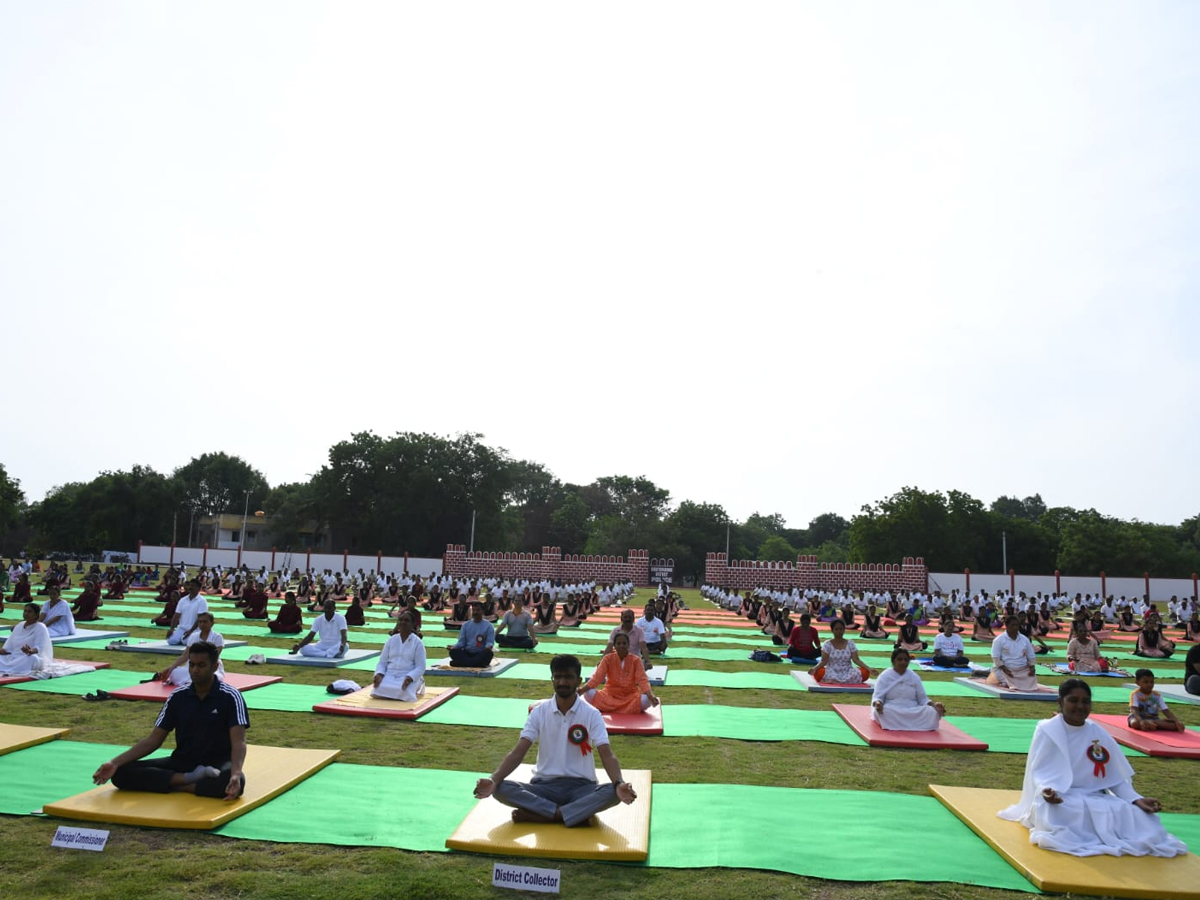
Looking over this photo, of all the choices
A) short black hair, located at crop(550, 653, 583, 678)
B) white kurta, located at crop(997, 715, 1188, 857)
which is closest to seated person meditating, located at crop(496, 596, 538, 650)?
short black hair, located at crop(550, 653, 583, 678)

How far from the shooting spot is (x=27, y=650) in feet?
34.4

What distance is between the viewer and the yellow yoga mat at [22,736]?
22.3ft

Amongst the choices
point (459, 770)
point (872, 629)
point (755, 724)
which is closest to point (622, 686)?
point (755, 724)

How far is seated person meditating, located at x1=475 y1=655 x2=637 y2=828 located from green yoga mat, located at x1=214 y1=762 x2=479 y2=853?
0.51m

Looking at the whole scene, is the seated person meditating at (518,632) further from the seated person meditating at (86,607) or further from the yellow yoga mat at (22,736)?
the seated person meditating at (86,607)

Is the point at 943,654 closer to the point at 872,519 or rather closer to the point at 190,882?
the point at 190,882

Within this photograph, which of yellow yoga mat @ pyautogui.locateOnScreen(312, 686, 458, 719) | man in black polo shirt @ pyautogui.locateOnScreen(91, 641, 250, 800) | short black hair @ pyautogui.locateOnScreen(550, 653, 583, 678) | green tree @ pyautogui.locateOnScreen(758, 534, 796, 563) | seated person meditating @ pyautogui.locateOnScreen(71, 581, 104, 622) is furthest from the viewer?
green tree @ pyautogui.locateOnScreen(758, 534, 796, 563)

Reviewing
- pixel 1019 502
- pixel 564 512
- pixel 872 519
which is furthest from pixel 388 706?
pixel 1019 502

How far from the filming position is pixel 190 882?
441cm

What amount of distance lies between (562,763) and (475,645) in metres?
7.19

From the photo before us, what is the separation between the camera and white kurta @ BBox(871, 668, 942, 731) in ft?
28.3

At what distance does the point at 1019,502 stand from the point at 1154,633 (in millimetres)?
90852

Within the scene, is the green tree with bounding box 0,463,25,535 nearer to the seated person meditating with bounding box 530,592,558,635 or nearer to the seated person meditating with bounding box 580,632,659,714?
the seated person meditating with bounding box 530,592,558,635

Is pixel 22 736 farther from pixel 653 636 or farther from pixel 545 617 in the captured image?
pixel 545 617
